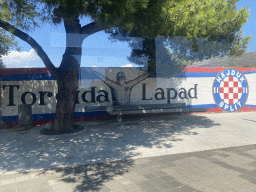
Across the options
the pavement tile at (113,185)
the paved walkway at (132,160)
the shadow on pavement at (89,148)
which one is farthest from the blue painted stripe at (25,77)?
the pavement tile at (113,185)

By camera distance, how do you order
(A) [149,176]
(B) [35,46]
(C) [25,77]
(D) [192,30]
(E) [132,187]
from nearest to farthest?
(E) [132,187]
(A) [149,176]
(D) [192,30]
(B) [35,46]
(C) [25,77]

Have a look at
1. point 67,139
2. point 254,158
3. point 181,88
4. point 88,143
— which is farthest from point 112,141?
point 181,88

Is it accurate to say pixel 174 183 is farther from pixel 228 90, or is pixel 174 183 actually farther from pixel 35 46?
pixel 228 90

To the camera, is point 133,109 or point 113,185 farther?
point 133,109

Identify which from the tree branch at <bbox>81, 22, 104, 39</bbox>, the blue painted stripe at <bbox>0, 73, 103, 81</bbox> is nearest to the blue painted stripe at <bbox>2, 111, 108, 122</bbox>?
the blue painted stripe at <bbox>0, 73, 103, 81</bbox>

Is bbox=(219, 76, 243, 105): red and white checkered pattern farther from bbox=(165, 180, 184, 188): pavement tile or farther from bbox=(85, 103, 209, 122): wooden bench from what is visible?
bbox=(165, 180, 184, 188): pavement tile

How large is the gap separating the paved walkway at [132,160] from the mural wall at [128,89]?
176cm

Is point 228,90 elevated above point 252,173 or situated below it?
above

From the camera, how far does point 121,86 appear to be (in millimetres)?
9383

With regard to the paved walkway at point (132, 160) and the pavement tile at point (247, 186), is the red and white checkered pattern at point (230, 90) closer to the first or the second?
the paved walkway at point (132, 160)

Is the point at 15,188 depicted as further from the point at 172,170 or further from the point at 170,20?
the point at 170,20

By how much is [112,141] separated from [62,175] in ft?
7.31

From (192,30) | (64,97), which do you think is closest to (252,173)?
(192,30)

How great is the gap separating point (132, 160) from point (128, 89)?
542cm
